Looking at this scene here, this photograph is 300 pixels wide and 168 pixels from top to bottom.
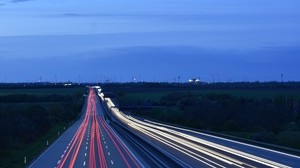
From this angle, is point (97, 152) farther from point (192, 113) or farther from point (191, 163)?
point (192, 113)

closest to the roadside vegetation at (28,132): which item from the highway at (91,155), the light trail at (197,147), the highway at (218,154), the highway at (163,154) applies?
the highway at (91,155)

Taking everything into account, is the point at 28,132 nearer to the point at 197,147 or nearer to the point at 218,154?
the point at 197,147

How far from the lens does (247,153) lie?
4516 centimetres

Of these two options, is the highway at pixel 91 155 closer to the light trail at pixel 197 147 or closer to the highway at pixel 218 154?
the highway at pixel 218 154

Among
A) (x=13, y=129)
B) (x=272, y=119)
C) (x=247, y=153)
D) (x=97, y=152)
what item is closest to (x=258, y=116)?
(x=272, y=119)

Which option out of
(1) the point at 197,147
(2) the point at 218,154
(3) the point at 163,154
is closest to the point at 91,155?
(1) the point at 197,147

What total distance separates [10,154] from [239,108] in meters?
61.7

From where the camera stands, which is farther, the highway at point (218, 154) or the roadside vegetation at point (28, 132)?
the roadside vegetation at point (28, 132)

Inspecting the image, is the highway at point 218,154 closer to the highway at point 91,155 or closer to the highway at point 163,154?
the highway at point 163,154

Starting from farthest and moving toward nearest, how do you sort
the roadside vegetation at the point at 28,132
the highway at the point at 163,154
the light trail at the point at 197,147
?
the roadside vegetation at the point at 28,132, the highway at the point at 163,154, the light trail at the point at 197,147

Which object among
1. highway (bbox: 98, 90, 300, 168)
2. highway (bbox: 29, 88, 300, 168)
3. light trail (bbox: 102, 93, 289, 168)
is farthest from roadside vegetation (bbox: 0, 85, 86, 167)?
light trail (bbox: 102, 93, 289, 168)

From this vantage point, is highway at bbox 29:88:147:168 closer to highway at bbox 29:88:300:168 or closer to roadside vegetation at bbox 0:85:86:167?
highway at bbox 29:88:300:168

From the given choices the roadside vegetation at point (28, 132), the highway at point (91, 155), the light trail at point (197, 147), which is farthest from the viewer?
the roadside vegetation at point (28, 132)

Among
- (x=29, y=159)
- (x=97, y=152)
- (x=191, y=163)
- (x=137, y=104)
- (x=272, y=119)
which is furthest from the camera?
(x=137, y=104)
